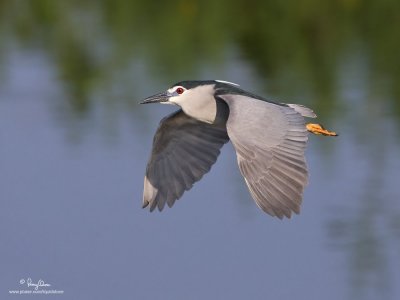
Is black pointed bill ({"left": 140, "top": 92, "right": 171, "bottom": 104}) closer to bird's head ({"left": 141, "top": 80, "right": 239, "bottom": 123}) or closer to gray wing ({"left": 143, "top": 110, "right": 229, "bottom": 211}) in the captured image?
bird's head ({"left": 141, "top": 80, "right": 239, "bottom": 123})

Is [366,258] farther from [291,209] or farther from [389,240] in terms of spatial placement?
[291,209]

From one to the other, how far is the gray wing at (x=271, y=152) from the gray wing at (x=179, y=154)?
0.95m

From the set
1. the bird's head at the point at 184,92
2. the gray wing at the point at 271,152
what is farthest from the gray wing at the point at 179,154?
the gray wing at the point at 271,152

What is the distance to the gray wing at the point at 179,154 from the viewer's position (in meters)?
9.52

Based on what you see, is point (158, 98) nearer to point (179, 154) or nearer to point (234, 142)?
point (179, 154)

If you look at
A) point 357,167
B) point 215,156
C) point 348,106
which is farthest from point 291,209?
point 348,106

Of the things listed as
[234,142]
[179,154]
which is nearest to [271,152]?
[234,142]

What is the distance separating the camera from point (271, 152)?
8.33 meters

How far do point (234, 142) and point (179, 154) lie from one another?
4.27ft

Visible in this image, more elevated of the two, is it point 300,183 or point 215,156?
point 215,156

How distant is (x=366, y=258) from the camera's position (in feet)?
37.6

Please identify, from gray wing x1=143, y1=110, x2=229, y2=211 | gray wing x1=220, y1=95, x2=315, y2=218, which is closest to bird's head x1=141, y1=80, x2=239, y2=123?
gray wing x1=143, y1=110, x2=229, y2=211

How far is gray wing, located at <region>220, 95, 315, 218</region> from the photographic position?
8.14 metres

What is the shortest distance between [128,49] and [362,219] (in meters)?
5.31
